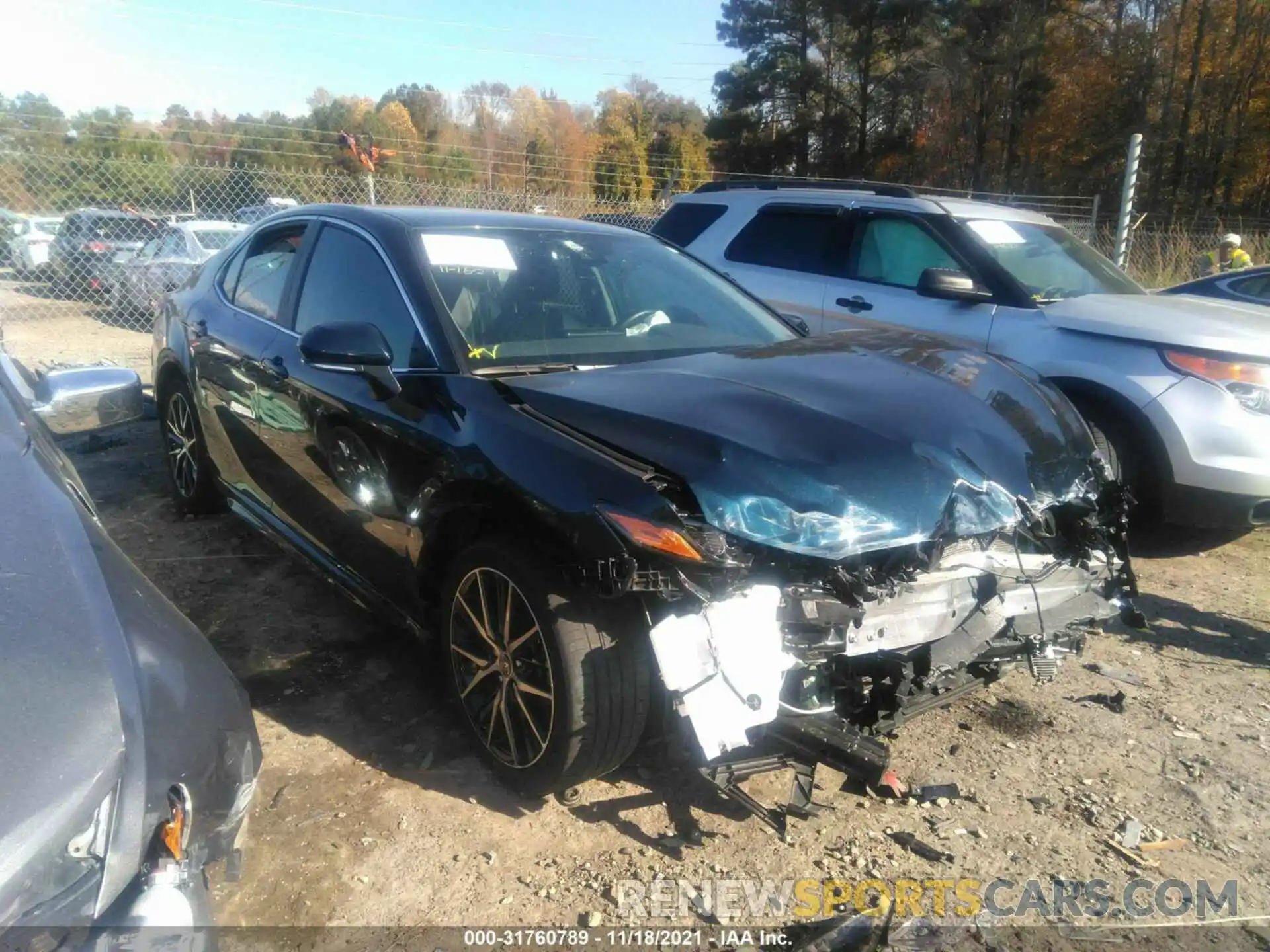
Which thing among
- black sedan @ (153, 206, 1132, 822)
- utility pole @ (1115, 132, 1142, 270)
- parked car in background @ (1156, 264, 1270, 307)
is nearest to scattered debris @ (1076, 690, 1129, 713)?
black sedan @ (153, 206, 1132, 822)

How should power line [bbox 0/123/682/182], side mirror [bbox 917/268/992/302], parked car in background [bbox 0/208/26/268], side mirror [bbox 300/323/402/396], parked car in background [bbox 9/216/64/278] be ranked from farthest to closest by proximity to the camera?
parked car in background [bbox 9/216/64/278]
parked car in background [bbox 0/208/26/268]
power line [bbox 0/123/682/182]
side mirror [bbox 917/268/992/302]
side mirror [bbox 300/323/402/396]

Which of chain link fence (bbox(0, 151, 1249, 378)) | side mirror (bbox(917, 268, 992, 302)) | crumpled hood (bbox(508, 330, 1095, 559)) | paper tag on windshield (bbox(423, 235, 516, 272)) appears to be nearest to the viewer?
crumpled hood (bbox(508, 330, 1095, 559))

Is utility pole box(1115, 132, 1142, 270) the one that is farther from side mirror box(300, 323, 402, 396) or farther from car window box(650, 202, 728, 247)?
side mirror box(300, 323, 402, 396)

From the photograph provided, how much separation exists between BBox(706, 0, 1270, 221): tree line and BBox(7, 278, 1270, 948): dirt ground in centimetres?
2501

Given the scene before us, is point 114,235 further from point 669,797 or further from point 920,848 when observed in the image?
point 920,848

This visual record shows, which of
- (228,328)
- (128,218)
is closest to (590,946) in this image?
(228,328)

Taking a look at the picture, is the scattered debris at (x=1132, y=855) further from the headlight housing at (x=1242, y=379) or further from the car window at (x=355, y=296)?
the headlight housing at (x=1242, y=379)

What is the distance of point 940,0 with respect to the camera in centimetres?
3600

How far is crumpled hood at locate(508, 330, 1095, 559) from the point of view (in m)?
2.25

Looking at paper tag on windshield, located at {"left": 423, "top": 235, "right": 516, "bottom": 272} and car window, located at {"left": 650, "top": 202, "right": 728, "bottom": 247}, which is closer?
paper tag on windshield, located at {"left": 423, "top": 235, "right": 516, "bottom": 272}

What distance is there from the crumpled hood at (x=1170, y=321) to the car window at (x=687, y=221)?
2679 millimetres

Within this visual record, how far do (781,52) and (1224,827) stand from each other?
4154 centimetres

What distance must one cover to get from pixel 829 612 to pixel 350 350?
64.0 inches

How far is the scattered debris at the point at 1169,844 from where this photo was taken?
99.3 inches
